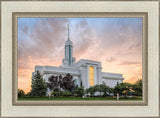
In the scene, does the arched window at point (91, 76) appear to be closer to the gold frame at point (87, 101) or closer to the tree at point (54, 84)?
the tree at point (54, 84)

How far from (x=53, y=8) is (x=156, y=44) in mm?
3469

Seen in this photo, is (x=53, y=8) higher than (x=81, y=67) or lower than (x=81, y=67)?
higher

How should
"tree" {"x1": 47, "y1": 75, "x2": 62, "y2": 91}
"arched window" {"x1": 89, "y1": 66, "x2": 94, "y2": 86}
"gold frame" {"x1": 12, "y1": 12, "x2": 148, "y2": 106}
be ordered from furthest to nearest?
"arched window" {"x1": 89, "y1": 66, "x2": 94, "y2": 86} < "tree" {"x1": 47, "y1": 75, "x2": 62, "y2": 91} < "gold frame" {"x1": 12, "y1": 12, "x2": 148, "y2": 106}

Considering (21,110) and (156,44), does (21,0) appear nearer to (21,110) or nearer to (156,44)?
(21,110)

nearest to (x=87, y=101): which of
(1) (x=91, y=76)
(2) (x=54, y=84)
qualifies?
(2) (x=54, y=84)

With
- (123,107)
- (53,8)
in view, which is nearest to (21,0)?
(53,8)

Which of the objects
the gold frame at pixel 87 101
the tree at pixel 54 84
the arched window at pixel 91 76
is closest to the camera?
the gold frame at pixel 87 101

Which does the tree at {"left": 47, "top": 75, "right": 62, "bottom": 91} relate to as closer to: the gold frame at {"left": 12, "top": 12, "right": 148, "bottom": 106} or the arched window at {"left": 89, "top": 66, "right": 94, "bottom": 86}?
the arched window at {"left": 89, "top": 66, "right": 94, "bottom": 86}

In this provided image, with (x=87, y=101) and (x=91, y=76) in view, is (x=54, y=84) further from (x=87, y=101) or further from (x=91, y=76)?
(x=87, y=101)

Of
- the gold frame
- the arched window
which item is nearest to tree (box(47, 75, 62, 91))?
the arched window

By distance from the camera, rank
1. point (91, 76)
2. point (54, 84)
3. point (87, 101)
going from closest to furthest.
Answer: point (87, 101)
point (54, 84)
point (91, 76)

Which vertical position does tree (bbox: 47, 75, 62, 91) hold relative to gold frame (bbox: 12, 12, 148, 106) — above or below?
below

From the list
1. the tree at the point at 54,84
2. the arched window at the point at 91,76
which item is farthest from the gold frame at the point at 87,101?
the arched window at the point at 91,76

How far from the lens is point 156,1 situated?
16.0 ft
